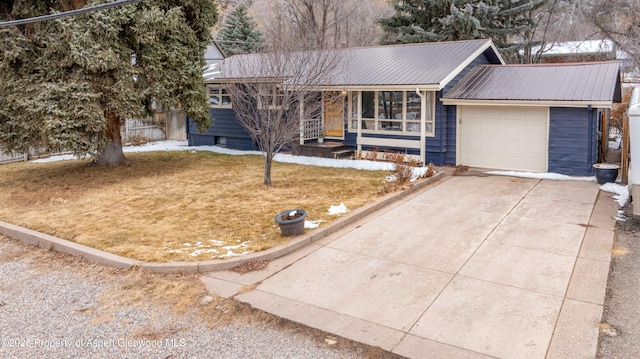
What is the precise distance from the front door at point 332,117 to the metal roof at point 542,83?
3.46m

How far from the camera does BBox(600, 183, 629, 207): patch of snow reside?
30.8 ft

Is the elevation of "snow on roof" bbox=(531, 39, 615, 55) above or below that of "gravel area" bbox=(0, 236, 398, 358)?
above

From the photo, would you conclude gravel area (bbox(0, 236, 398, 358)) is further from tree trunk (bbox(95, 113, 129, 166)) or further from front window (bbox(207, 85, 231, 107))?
front window (bbox(207, 85, 231, 107))

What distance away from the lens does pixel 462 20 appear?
22969 millimetres

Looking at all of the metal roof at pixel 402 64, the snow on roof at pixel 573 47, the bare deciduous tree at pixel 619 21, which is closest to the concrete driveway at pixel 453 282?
the metal roof at pixel 402 64

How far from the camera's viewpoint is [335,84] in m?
14.1

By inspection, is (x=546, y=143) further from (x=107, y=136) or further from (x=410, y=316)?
(x=107, y=136)

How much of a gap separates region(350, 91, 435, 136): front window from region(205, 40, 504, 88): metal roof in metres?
0.57

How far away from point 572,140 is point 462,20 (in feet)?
42.0

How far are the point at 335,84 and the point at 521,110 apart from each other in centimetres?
506

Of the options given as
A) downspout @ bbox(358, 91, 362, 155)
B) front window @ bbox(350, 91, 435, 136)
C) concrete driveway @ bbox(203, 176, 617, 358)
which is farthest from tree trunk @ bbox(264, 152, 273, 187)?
front window @ bbox(350, 91, 435, 136)

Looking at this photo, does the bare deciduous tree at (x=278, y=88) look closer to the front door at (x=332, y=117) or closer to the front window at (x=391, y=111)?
the front window at (x=391, y=111)

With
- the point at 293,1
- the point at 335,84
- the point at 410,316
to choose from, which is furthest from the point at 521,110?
the point at 293,1

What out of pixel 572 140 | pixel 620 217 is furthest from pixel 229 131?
pixel 620 217
